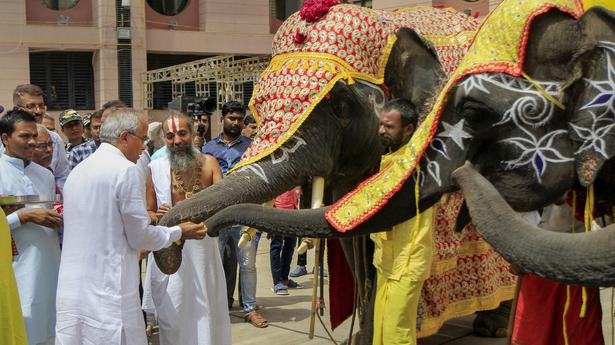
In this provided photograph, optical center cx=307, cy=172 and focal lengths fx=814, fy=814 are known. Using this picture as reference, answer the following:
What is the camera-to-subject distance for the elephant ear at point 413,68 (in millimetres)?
4383

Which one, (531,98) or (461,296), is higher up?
(531,98)

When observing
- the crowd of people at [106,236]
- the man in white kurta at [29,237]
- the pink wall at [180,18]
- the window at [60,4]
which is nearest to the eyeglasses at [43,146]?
the crowd of people at [106,236]

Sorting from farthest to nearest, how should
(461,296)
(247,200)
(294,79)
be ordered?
(461,296)
(294,79)
(247,200)

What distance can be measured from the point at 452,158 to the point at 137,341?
6.62 feet

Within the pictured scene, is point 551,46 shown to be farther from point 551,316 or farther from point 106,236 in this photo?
point 106,236

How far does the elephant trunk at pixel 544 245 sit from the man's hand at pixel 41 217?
2.76m

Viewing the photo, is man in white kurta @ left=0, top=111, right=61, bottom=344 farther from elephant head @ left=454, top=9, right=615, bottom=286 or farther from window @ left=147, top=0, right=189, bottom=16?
window @ left=147, top=0, right=189, bottom=16

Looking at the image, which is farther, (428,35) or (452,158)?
(428,35)

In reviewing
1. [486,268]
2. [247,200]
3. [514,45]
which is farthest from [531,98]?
[486,268]

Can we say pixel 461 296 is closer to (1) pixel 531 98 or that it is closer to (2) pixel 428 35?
(2) pixel 428 35

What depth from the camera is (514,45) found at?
3.00 m

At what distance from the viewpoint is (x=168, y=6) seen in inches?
979

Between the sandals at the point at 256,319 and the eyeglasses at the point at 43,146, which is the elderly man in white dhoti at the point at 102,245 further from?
the sandals at the point at 256,319

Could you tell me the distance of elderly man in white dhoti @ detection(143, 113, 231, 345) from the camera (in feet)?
16.8
